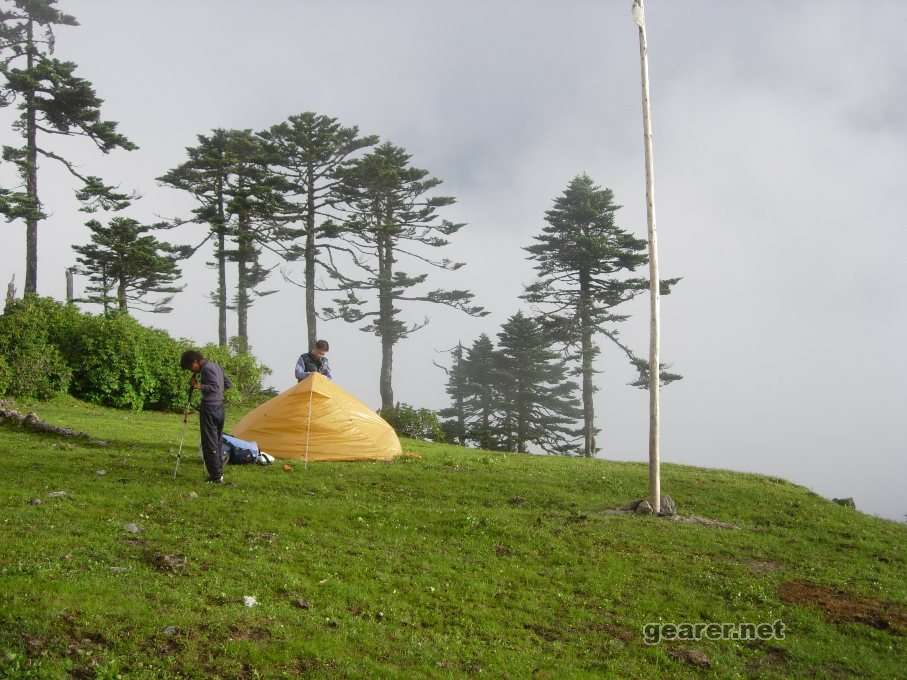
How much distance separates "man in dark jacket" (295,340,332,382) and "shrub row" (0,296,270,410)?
43.0 ft

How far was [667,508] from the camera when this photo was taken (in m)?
14.7

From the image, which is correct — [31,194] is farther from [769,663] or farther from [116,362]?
[769,663]

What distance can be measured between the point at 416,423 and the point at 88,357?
14.3 metres

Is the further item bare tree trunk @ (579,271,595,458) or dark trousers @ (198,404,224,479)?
bare tree trunk @ (579,271,595,458)

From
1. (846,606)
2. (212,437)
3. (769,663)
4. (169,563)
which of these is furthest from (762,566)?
(212,437)

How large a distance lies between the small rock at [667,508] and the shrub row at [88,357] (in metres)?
21.6

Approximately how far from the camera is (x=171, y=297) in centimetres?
4497

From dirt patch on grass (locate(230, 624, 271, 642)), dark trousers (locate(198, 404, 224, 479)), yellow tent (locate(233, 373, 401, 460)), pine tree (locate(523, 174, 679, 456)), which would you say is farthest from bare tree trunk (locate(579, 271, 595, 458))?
dirt patch on grass (locate(230, 624, 271, 642))

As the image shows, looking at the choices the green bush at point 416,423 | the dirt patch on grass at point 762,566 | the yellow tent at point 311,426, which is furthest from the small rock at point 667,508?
the green bush at point 416,423

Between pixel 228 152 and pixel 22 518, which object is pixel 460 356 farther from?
pixel 22 518

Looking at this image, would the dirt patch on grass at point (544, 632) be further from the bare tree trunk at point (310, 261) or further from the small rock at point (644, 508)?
the bare tree trunk at point (310, 261)

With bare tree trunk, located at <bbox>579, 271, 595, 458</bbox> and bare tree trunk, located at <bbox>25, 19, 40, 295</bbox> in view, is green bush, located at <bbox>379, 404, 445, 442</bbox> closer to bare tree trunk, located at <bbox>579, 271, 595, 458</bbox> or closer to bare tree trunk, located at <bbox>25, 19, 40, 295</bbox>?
bare tree trunk, located at <bbox>579, 271, 595, 458</bbox>

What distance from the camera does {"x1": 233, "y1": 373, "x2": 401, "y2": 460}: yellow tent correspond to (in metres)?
17.7

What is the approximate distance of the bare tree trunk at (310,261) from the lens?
39.7 m
